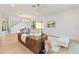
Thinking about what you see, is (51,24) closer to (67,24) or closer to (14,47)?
(67,24)

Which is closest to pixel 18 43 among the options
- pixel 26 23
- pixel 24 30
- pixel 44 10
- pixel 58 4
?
pixel 24 30

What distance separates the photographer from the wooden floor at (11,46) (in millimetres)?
2258

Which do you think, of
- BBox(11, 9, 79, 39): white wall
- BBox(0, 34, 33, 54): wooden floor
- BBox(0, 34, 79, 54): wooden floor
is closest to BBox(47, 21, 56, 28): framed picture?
BBox(11, 9, 79, 39): white wall

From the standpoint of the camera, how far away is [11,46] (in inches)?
89.4

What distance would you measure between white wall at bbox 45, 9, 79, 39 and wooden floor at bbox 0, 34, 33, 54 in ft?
2.09

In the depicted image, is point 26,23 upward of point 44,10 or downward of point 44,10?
downward

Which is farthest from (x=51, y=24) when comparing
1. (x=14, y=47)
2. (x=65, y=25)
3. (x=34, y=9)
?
Result: (x=14, y=47)

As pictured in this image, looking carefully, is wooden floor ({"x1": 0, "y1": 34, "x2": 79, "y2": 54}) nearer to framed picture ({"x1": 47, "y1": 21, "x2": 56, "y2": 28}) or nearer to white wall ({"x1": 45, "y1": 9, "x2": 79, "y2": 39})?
white wall ({"x1": 45, "y1": 9, "x2": 79, "y2": 39})

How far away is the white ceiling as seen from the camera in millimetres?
2223

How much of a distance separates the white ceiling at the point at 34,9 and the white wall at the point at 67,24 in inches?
3.9

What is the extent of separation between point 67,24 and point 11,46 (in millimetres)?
1220
